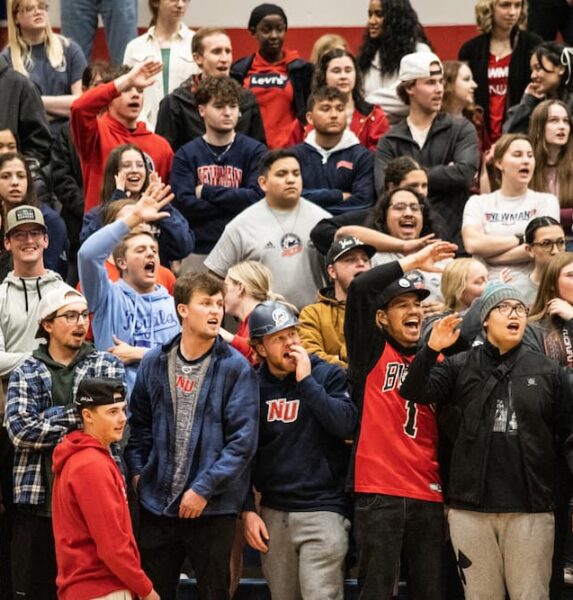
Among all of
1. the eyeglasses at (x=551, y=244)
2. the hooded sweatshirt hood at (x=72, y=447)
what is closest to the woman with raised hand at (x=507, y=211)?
the eyeglasses at (x=551, y=244)

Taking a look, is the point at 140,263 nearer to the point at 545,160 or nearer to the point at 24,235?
the point at 24,235

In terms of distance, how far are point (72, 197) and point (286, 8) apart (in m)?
4.50

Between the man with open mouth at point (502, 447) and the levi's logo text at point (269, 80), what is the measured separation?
4.42 m

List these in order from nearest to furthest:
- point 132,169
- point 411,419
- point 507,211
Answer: point 411,419 → point 132,169 → point 507,211

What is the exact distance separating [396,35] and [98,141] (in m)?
2.87

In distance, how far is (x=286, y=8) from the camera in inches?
523

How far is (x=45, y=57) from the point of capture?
10914 millimetres

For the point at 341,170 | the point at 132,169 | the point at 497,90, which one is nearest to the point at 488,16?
the point at 497,90

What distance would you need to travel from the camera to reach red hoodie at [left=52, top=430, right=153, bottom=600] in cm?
605

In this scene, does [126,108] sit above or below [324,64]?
below

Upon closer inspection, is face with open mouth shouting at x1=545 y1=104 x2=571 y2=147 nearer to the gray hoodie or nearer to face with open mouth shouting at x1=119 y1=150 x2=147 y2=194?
face with open mouth shouting at x1=119 y1=150 x2=147 y2=194

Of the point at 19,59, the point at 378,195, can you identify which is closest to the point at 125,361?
the point at 378,195

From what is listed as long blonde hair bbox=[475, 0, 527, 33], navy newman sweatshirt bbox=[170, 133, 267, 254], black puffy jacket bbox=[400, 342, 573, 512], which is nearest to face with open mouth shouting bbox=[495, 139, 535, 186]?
navy newman sweatshirt bbox=[170, 133, 267, 254]

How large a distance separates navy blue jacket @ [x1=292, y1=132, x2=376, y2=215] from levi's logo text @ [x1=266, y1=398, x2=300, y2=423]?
8.61 feet
